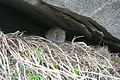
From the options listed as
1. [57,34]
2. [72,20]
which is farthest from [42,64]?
[57,34]

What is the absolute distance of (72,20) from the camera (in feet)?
6.66

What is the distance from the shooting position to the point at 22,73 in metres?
1.28

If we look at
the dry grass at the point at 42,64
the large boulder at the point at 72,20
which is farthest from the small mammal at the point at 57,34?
the dry grass at the point at 42,64

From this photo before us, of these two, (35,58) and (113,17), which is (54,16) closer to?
(113,17)

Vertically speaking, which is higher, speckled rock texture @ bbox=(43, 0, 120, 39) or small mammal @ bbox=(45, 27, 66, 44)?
speckled rock texture @ bbox=(43, 0, 120, 39)

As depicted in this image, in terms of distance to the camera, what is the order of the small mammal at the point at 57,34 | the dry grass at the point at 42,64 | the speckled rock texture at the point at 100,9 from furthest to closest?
the small mammal at the point at 57,34
the speckled rock texture at the point at 100,9
the dry grass at the point at 42,64

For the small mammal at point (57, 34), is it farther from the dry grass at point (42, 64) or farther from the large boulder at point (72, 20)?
the dry grass at point (42, 64)

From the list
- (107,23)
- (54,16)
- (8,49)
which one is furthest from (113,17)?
(8,49)

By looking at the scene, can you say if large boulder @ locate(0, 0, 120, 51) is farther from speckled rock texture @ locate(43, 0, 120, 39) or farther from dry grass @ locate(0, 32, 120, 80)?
dry grass @ locate(0, 32, 120, 80)

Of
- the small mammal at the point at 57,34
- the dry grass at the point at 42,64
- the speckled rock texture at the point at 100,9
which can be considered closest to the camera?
the dry grass at the point at 42,64

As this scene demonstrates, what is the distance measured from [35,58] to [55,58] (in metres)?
Result: 0.22

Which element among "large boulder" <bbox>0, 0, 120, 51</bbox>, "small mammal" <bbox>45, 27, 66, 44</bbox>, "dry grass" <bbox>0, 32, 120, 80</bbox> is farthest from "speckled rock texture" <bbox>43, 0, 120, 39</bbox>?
"small mammal" <bbox>45, 27, 66, 44</bbox>

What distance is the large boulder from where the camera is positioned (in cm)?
185

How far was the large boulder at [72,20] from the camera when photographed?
1847 millimetres
